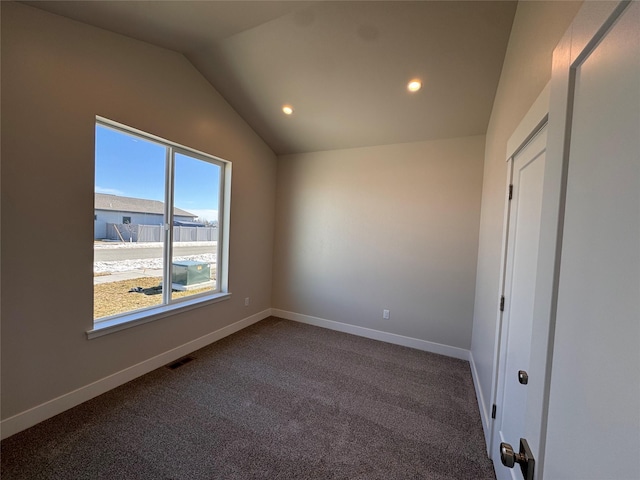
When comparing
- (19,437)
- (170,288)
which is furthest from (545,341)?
(170,288)

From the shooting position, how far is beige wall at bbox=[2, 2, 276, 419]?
166 cm

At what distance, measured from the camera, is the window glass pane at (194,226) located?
2854mm

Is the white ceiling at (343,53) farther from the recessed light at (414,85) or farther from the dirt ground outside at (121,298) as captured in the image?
the dirt ground outside at (121,298)

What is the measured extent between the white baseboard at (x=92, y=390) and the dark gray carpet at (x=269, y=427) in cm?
6

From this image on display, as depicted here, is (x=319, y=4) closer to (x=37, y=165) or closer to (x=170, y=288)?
(x=37, y=165)

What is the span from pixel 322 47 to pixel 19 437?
3.63 metres

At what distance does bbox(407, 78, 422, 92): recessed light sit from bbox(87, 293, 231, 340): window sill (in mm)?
3155

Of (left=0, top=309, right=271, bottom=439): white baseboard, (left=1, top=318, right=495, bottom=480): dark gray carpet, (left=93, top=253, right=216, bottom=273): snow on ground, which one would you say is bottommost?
(left=1, top=318, right=495, bottom=480): dark gray carpet

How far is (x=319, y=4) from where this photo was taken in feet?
6.34

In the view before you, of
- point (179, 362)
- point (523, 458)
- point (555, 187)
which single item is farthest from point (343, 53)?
point (179, 362)

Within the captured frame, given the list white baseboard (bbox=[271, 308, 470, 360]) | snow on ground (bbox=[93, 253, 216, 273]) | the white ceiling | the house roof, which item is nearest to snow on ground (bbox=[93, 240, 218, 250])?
snow on ground (bbox=[93, 253, 216, 273])

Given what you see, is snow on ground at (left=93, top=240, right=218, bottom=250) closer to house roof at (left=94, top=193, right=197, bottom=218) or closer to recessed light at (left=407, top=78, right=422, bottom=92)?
house roof at (left=94, top=193, right=197, bottom=218)

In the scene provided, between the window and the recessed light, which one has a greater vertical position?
the recessed light

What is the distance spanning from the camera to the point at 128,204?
7.82ft
